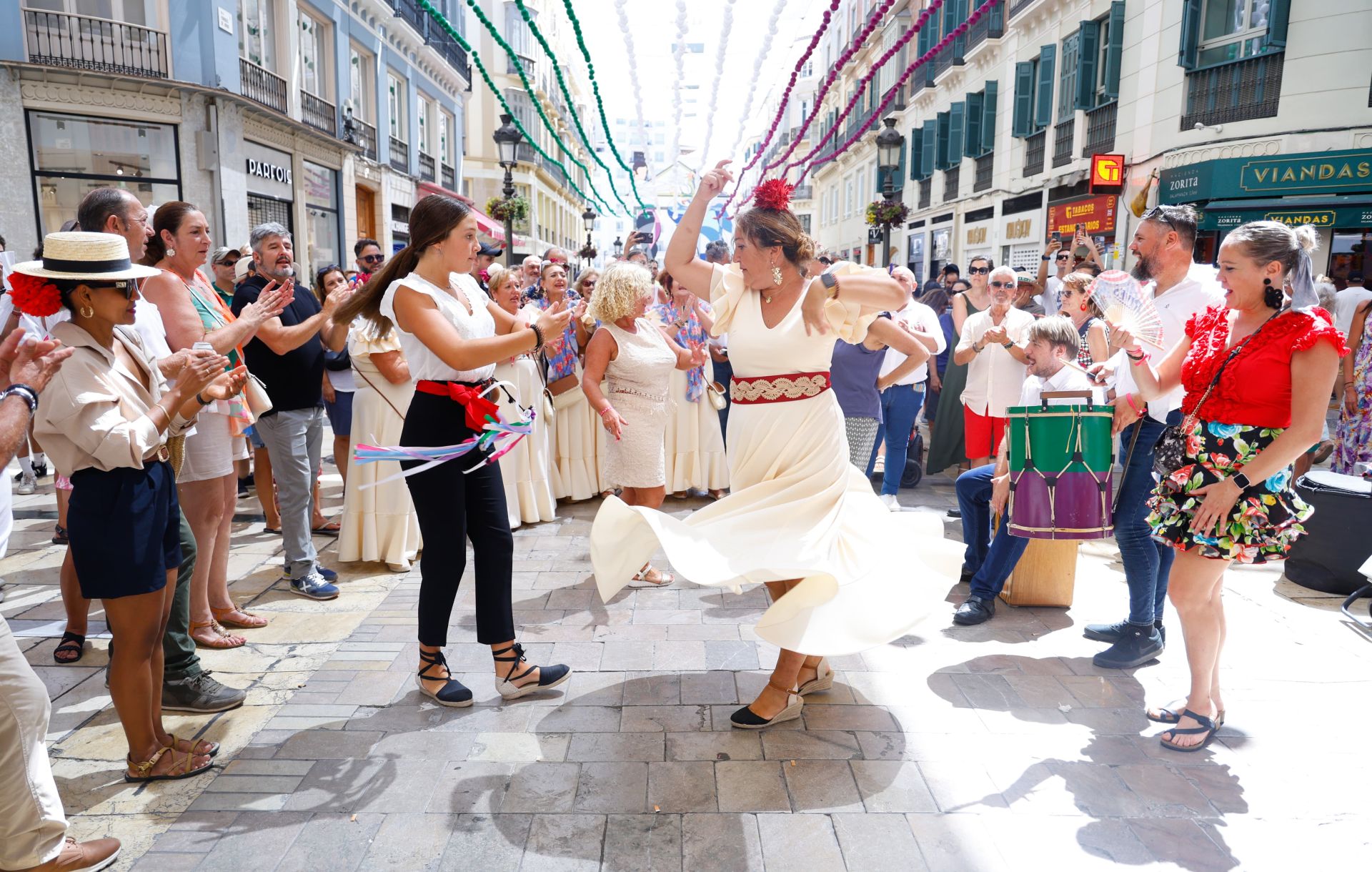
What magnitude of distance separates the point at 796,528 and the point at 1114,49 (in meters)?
15.7

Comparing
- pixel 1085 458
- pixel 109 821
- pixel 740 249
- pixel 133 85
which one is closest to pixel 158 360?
pixel 109 821

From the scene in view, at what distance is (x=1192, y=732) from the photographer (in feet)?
10.6

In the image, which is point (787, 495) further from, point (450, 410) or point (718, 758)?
point (450, 410)

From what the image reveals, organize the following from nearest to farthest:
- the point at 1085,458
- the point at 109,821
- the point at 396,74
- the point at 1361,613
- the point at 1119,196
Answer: the point at 109,821, the point at 1085,458, the point at 1361,613, the point at 1119,196, the point at 396,74

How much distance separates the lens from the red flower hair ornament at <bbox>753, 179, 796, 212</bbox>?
11.0ft

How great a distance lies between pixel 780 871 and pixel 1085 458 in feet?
8.20

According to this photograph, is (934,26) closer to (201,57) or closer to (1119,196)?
(1119,196)

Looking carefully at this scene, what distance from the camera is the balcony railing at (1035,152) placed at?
60.1ft

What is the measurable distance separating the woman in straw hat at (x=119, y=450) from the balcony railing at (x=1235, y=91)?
585 inches

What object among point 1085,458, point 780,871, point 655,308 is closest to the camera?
point 780,871

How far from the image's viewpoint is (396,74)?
21.1m

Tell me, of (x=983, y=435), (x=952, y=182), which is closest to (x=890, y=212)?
(x=983, y=435)

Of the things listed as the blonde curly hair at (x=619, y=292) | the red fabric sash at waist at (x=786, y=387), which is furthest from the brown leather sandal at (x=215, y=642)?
the red fabric sash at waist at (x=786, y=387)

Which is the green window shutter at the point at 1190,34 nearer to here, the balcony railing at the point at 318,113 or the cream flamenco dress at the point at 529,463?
the cream flamenco dress at the point at 529,463
